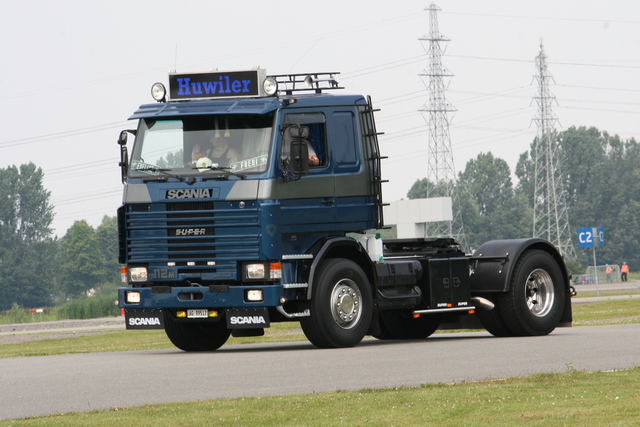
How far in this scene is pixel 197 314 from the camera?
14.6 meters

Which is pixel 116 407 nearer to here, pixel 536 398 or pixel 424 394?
pixel 424 394

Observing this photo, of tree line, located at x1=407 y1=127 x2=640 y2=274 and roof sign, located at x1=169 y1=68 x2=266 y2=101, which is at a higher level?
tree line, located at x1=407 y1=127 x2=640 y2=274

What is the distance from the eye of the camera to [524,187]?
500 feet

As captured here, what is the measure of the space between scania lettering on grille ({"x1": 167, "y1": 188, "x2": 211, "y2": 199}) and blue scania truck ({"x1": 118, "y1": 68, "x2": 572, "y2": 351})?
0.01 metres

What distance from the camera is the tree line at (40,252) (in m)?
116

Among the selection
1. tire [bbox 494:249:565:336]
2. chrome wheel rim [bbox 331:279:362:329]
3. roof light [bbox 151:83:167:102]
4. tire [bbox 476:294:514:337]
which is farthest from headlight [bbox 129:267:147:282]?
tire [bbox 494:249:565:336]

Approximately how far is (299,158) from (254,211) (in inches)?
37.3

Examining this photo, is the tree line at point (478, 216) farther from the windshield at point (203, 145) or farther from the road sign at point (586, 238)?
the windshield at point (203, 145)

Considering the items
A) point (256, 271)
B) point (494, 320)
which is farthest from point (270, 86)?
point (494, 320)

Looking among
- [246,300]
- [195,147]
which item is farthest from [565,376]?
[195,147]

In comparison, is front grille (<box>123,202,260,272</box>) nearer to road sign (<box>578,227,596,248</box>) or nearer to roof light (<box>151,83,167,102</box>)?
roof light (<box>151,83,167,102</box>)

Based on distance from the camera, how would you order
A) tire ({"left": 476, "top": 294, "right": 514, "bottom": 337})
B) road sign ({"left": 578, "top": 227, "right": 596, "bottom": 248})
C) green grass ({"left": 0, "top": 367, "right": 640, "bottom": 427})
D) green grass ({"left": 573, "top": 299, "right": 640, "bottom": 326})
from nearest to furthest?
green grass ({"left": 0, "top": 367, "right": 640, "bottom": 427}), tire ({"left": 476, "top": 294, "right": 514, "bottom": 337}), green grass ({"left": 573, "top": 299, "right": 640, "bottom": 326}), road sign ({"left": 578, "top": 227, "right": 596, "bottom": 248})

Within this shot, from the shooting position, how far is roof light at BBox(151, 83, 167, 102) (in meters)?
15.4

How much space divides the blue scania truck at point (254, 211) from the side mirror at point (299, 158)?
0.02 meters
